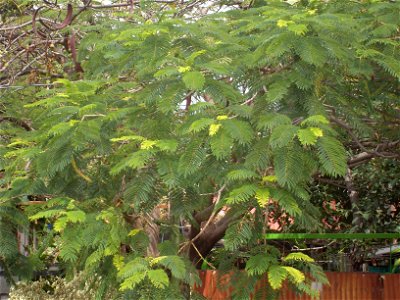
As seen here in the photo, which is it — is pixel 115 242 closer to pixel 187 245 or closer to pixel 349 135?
pixel 187 245

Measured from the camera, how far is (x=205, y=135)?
5.94m

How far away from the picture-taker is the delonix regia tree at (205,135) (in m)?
5.85

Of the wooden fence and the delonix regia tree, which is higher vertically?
the delonix regia tree

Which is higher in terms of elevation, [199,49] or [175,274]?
[199,49]

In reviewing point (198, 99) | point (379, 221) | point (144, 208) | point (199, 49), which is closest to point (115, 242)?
point (144, 208)

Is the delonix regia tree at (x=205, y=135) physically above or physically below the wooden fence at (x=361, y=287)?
above

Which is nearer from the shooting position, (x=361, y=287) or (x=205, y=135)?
(x=205, y=135)

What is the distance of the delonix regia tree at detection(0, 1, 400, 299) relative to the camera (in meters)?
5.85

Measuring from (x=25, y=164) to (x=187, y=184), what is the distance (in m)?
1.98

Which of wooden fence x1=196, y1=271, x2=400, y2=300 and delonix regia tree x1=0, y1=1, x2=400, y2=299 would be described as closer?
delonix regia tree x1=0, y1=1, x2=400, y2=299

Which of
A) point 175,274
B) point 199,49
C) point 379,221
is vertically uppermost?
point 199,49

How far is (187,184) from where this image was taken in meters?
6.14

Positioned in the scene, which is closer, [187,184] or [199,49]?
[187,184]

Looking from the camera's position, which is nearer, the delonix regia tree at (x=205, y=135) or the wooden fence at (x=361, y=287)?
the delonix regia tree at (x=205, y=135)
